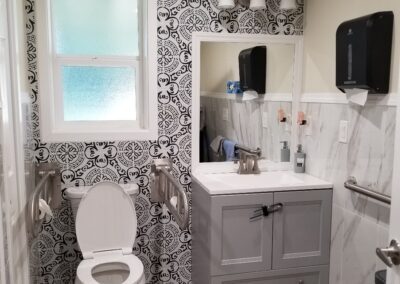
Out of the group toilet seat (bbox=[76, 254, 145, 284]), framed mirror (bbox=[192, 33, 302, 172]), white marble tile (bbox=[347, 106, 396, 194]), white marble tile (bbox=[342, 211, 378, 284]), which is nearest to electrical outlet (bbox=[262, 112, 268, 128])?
framed mirror (bbox=[192, 33, 302, 172])

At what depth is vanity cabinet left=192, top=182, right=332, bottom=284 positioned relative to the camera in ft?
7.30

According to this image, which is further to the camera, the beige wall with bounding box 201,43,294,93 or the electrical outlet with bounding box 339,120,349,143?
the beige wall with bounding box 201,43,294,93

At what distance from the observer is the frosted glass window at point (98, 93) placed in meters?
2.55

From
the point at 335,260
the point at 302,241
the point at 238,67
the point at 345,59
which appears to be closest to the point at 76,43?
the point at 238,67

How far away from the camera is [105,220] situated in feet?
7.66

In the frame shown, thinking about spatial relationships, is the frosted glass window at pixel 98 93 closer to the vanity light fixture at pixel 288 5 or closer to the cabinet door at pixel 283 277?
the vanity light fixture at pixel 288 5

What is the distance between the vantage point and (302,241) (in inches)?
92.8

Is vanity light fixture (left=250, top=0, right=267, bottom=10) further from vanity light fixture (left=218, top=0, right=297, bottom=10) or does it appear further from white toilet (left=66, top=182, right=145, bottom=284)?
white toilet (left=66, top=182, right=145, bottom=284)

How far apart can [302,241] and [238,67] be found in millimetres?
1130

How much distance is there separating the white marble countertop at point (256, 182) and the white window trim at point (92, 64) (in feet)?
1.48

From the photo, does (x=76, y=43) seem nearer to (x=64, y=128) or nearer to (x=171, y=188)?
(x=64, y=128)

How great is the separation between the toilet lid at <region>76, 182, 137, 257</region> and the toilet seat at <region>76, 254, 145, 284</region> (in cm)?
7

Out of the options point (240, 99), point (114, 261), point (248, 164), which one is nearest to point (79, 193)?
point (114, 261)

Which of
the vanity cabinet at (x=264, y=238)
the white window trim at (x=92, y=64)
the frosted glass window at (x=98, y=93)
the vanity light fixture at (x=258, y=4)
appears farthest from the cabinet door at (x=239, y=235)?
the vanity light fixture at (x=258, y=4)
